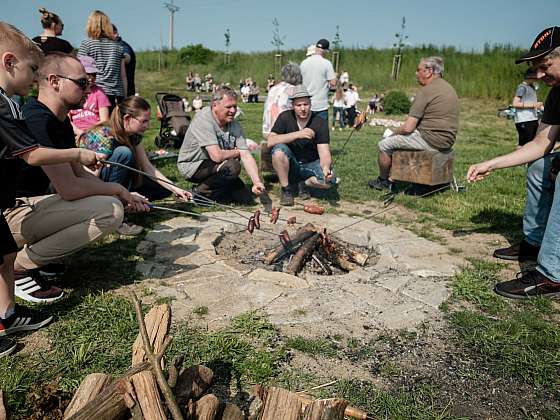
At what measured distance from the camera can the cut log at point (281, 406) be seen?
146 cm

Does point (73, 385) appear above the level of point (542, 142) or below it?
below

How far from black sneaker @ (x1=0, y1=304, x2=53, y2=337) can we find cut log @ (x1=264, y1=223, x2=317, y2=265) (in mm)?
1721

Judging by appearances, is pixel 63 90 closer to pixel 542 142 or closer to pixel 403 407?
pixel 403 407

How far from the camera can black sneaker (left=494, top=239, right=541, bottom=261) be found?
3.83 metres

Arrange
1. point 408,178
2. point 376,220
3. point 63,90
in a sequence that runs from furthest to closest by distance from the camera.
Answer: point 408,178, point 376,220, point 63,90

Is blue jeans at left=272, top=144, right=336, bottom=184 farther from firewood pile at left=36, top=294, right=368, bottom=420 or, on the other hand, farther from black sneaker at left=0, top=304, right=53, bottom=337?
firewood pile at left=36, top=294, right=368, bottom=420

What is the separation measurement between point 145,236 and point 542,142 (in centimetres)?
366

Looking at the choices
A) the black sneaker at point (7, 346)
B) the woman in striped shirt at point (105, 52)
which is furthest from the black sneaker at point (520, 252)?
the woman in striped shirt at point (105, 52)

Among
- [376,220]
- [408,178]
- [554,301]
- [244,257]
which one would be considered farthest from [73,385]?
[408,178]

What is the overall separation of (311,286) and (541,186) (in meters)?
2.22

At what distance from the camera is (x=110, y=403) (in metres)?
1.44

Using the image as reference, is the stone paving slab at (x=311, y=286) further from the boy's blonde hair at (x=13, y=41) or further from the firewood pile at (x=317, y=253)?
the boy's blonde hair at (x=13, y=41)

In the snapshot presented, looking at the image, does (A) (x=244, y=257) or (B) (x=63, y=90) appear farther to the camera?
(A) (x=244, y=257)

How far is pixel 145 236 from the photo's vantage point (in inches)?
164
